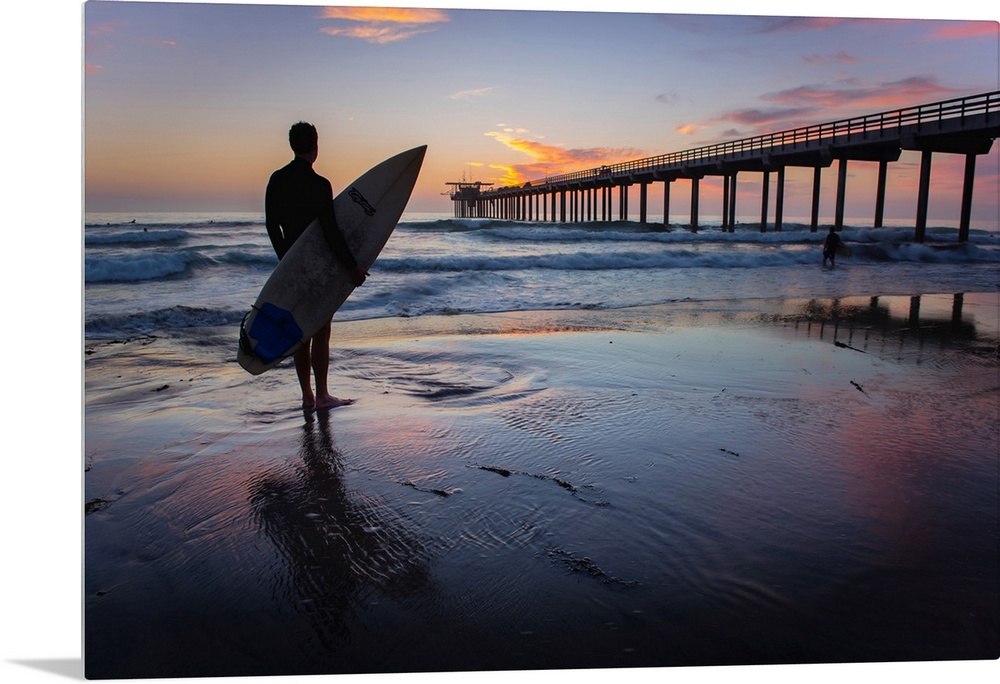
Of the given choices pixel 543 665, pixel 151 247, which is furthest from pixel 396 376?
pixel 151 247

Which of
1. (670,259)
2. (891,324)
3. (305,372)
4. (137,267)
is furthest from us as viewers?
(670,259)

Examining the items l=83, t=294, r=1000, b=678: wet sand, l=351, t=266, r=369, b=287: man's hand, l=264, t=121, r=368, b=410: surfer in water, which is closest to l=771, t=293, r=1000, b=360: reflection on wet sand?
l=83, t=294, r=1000, b=678: wet sand

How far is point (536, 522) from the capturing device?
2.07 m

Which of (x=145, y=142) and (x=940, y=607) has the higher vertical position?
(x=145, y=142)

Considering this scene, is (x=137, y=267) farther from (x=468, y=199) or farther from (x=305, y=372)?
(x=468, y=199)

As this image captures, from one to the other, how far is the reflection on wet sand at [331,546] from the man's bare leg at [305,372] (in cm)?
77

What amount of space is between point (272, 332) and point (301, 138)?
94 centimetres

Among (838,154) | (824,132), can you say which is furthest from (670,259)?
(838,154)

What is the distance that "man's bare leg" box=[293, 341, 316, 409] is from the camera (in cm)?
323

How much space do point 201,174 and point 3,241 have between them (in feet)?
6.81

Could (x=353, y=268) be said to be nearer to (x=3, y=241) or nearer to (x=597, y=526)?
(x=3, y=241)

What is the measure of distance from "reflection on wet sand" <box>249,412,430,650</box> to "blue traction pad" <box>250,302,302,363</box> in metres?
0.70

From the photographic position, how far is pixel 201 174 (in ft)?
14.1

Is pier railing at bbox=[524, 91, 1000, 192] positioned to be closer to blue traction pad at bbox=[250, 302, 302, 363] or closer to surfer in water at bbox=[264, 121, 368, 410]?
surfer in water at bbox=[264, 121, 368, 410]
